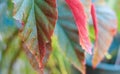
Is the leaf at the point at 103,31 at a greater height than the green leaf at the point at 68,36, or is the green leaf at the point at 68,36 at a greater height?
the green leaf at the point at 68,36

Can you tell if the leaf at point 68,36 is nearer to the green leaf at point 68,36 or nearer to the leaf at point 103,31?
the green leaf at point 68,36

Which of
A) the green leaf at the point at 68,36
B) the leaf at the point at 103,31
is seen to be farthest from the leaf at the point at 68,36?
the leaf at the point at 103,31

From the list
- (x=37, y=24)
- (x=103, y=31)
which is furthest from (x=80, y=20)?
(x=103, y=31)

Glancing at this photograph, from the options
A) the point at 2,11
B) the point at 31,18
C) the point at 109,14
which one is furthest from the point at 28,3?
the point at 109,14

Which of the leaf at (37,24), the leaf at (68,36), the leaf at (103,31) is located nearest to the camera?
the leaf at (37,24)

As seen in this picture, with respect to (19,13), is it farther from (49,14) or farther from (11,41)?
(11,41)

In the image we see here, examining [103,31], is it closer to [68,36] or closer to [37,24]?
[68,36]

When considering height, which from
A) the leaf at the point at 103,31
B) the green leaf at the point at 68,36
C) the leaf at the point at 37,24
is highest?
the leaf at the point at 37,24
